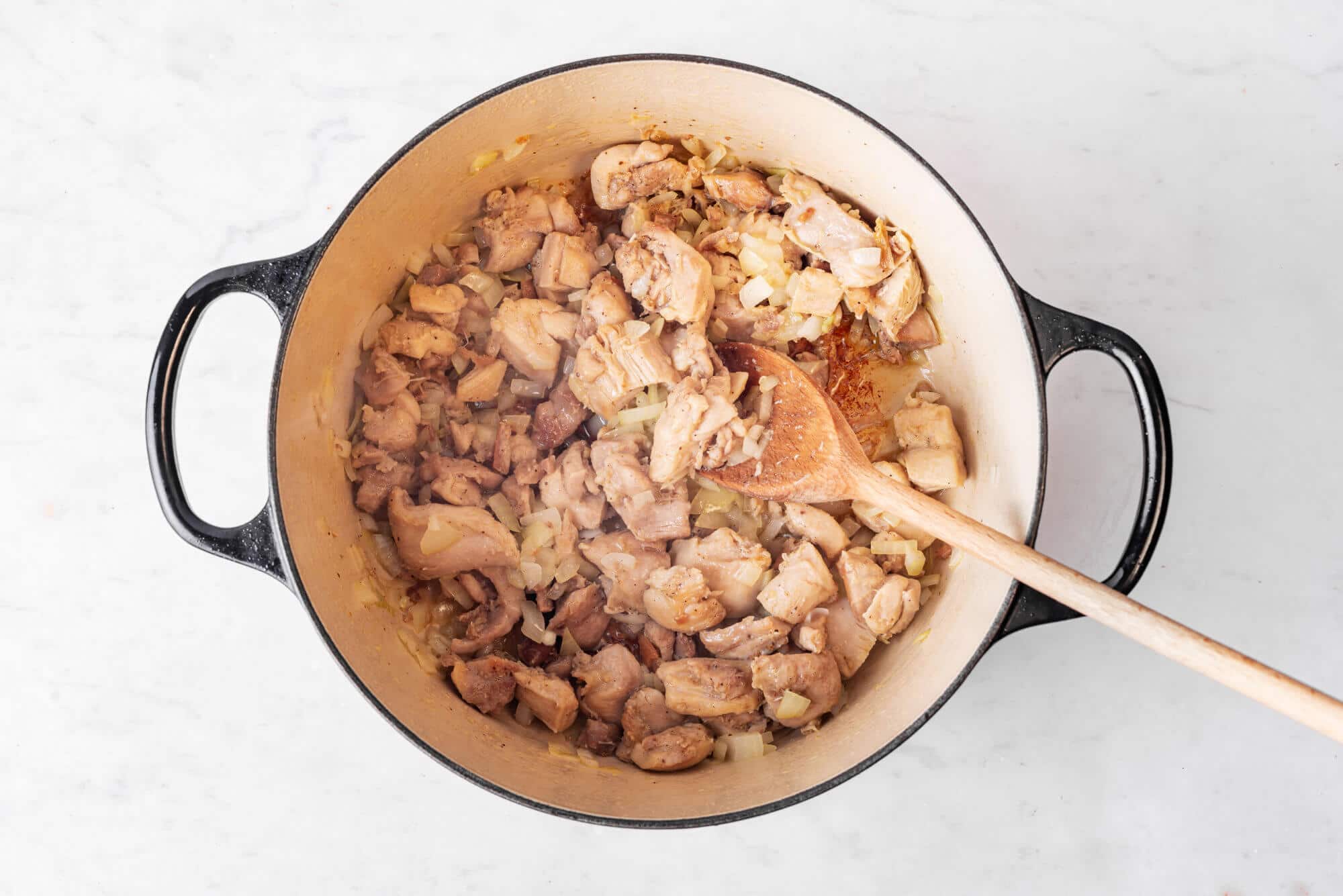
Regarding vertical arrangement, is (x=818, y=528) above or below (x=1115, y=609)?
below

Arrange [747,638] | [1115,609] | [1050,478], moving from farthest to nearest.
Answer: [1050,478], [747,638], [1115,609]

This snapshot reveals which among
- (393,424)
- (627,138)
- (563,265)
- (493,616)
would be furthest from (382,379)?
(627,138)

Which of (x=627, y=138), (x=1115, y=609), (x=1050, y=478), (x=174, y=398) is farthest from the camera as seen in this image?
(x=1050, y=478)

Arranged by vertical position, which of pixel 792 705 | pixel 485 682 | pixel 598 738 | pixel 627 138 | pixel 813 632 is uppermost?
pixel 627 138

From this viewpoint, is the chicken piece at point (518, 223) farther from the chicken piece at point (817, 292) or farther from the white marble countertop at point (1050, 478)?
the chicken piece at point (817, 292)

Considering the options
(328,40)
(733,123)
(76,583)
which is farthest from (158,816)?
(733,123)

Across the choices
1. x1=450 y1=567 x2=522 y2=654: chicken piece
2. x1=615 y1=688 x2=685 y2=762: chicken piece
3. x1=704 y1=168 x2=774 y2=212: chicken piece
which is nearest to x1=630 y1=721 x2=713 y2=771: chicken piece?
x1=615 y1=688 x2=685 y2=762: chicken piece

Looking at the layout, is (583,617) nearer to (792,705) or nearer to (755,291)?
(792,705)
